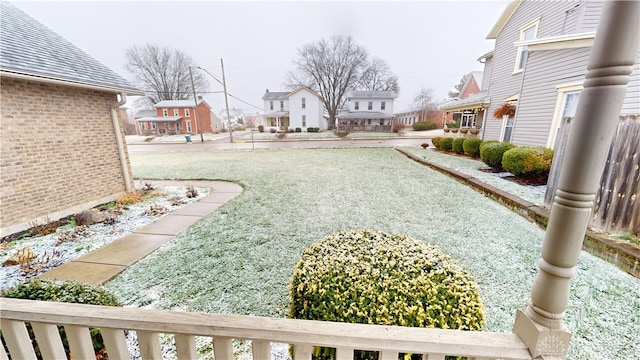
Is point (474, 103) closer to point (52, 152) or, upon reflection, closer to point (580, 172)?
point (580, 172)

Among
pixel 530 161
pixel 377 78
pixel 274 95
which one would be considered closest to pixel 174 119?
pixel 274 95

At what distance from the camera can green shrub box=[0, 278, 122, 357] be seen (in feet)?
5.24

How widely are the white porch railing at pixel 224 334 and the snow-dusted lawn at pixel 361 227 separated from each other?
119 cm

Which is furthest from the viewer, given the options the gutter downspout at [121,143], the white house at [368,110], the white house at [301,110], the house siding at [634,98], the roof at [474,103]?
the white house at [301,110]

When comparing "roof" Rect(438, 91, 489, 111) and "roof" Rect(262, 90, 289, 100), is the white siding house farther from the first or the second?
"roof" Rect(262, 90, 289, 100)

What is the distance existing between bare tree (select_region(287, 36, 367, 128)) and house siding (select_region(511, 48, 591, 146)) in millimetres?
28999

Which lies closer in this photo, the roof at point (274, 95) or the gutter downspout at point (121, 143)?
the gutter downspout at point (121, 143)

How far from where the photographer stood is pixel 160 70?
40531mm

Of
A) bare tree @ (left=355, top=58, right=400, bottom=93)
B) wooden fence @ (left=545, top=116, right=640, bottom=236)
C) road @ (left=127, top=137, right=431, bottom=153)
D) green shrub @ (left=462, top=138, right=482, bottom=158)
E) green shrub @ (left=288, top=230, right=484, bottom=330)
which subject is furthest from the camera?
bare tree @ (left=355, top=58, right=400, bottom=93)

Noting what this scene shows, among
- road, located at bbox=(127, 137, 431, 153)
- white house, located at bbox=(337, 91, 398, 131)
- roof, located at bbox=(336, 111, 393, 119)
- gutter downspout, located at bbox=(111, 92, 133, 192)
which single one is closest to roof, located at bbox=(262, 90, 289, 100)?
white house, located at bbox=(337, 91, 398, 131)

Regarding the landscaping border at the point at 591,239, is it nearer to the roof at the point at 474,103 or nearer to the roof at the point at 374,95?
the roof at the point at 474,103

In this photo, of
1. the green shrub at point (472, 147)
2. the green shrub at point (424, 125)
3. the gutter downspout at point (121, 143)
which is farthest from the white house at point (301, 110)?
the gutter downspout at point (121, 143)

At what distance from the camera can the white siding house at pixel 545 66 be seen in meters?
6.27

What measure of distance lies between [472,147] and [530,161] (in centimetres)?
455
